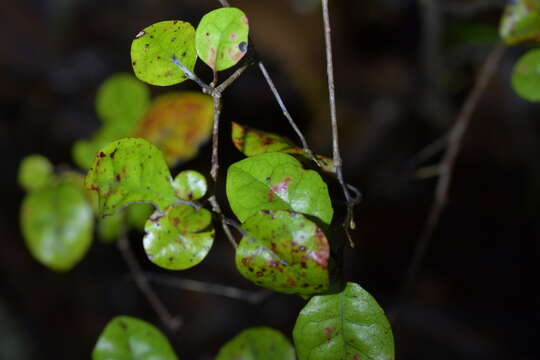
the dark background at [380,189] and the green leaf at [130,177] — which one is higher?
the green leaf at [130,177]

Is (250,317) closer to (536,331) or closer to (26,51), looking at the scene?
(536,331)

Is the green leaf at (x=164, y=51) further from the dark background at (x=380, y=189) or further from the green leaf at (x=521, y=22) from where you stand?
the dark background at (x=380, y=189)

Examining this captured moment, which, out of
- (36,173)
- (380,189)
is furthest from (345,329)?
(380,189)

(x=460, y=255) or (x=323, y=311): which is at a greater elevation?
(x=323, y=311)

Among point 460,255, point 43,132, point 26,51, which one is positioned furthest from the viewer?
point 26,51

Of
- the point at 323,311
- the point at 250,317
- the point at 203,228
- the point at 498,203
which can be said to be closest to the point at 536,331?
the point at 498,203

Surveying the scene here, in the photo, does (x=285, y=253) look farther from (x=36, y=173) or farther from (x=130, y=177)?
(x=36, y=173)

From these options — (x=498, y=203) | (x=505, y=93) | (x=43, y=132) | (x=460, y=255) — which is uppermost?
(x=505, y=93)

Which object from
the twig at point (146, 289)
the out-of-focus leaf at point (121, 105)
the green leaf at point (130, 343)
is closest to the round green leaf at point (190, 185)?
the green leaf at point (130, 343)
